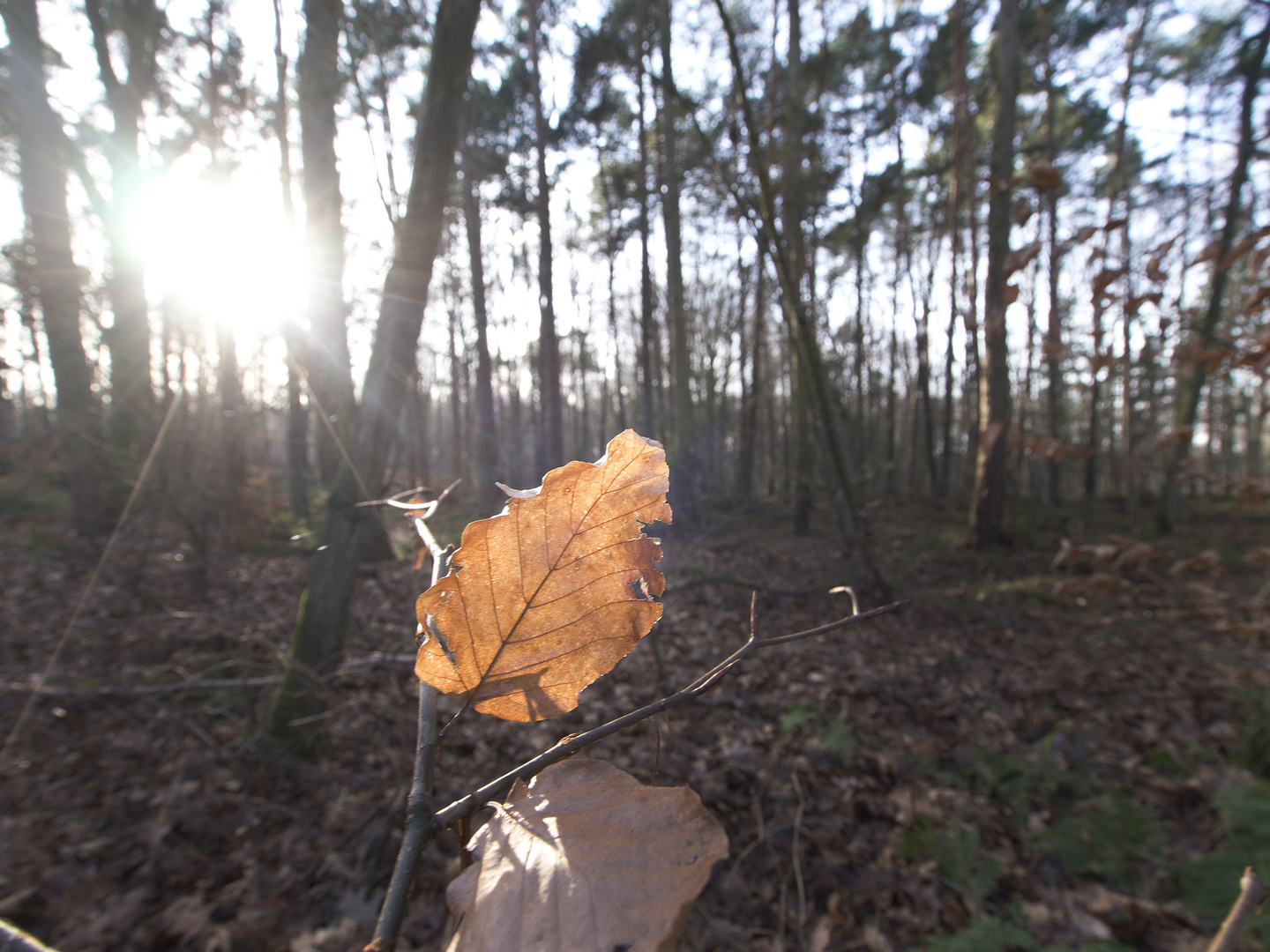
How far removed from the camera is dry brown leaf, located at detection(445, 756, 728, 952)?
0.94 feet

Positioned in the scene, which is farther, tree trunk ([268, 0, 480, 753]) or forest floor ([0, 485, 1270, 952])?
tree trunk ([268, 0, 480, 753])

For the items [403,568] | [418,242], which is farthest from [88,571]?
[418,242]

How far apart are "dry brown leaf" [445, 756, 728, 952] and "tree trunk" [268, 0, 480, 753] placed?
278 centimetres

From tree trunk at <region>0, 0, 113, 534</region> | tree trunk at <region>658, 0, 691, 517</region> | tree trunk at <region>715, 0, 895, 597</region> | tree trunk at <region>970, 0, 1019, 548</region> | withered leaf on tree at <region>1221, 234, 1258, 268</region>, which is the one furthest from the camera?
tree trunk at <region>658, 0, 691, 517</region>

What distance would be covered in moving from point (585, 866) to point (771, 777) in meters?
3.06

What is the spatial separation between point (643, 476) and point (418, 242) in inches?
122

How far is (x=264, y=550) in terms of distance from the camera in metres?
7.46

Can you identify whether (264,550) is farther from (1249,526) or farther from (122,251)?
(1249,526)

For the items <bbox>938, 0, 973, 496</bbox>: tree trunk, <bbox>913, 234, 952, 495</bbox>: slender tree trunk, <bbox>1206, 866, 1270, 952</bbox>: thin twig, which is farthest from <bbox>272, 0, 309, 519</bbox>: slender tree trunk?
<bbox>913, 234, 952, 495</bbox>: slender tree trunk

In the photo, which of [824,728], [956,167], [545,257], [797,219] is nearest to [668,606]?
[824,728]

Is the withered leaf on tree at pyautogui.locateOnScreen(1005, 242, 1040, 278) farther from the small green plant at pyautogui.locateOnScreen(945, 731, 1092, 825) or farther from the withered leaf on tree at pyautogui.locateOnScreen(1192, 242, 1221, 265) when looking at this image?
the small green plant at pyautogui.locateOnScreen(945, 731, 1092, 825)

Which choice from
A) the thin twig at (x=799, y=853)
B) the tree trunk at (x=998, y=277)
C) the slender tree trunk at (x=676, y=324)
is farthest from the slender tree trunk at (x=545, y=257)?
the thin twig at (x=799, y=853)

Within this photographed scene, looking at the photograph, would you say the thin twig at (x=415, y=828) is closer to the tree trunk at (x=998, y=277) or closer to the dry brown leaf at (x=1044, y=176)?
the dry brown leaf at (x=1044, y=176)

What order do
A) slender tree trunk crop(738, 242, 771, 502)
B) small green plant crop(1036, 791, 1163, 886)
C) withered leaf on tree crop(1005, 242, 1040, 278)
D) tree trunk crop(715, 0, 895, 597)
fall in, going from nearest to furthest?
1. withered leaf on tree crop(1005, 242, 1040, 278)
2. small green plant crop(1036, 791, 1163, 886)
3. tree trunk crop(715, 0, 895, 597)
4. slender tree trunk crop(738, 242, 771, 502)
